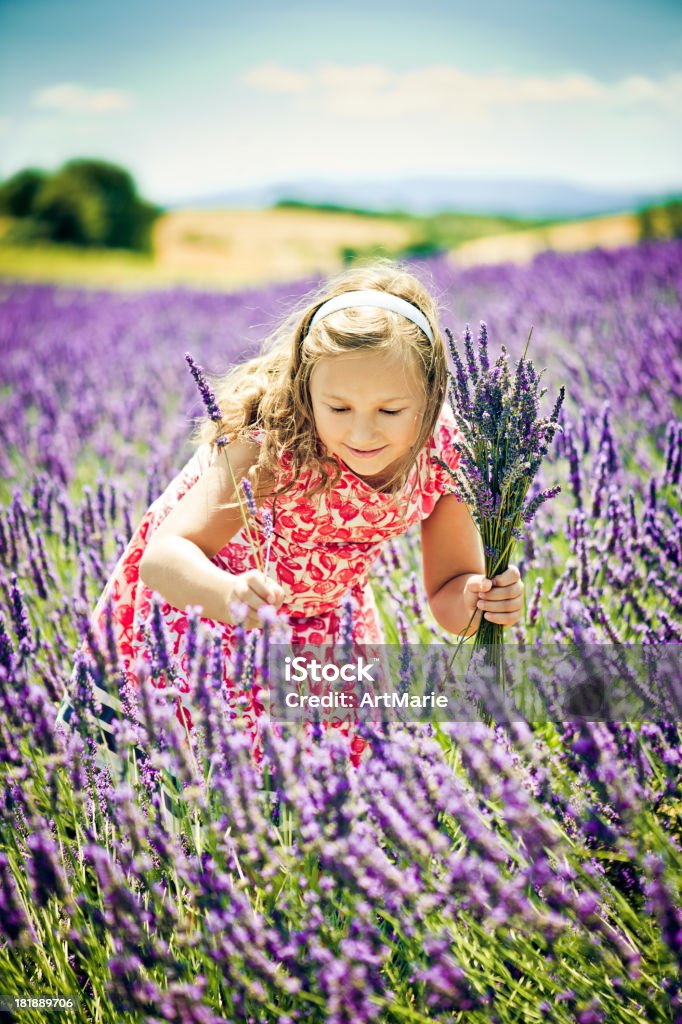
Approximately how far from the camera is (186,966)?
101 centimetres

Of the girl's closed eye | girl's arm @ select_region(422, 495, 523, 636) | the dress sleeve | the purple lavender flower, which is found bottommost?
girl's arm @ select_region(422, 495, 523, 636)

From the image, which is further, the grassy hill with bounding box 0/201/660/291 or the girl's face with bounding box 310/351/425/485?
the grassy hill with bounding box 0/201/660/291

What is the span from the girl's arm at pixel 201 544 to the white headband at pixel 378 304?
11.6 inches

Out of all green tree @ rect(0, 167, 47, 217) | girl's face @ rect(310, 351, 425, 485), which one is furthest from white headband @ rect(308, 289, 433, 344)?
green tree @ rect(0, 167, 47, 217)

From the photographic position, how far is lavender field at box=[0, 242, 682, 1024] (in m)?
0.84

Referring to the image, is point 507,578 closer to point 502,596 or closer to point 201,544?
point 502,596

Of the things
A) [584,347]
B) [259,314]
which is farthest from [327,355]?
[259,314]

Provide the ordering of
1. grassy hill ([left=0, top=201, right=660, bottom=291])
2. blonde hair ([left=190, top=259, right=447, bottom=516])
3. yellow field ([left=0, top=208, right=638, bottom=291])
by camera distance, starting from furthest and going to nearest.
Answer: grassy hill ([left=0, top=201, right=660, bottom=291])
yellow field ([left=0, top=208, right=638, bottom=291])
blonde hair ([left=190, top=259, right=447, bottom=516])

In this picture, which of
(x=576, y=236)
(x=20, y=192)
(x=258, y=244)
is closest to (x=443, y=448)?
(x=576, y=236)

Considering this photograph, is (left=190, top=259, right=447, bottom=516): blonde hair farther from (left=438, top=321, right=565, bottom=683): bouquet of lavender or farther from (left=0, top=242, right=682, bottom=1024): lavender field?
(left=0, top=242, right=682, bottom=1024): lavender field

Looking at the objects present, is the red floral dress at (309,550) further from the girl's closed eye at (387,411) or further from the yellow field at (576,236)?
the yellow field at (576,236)

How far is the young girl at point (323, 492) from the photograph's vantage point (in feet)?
4.26

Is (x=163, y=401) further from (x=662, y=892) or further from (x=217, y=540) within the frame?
(x=662, y=892)

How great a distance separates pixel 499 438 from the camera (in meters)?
1.14
